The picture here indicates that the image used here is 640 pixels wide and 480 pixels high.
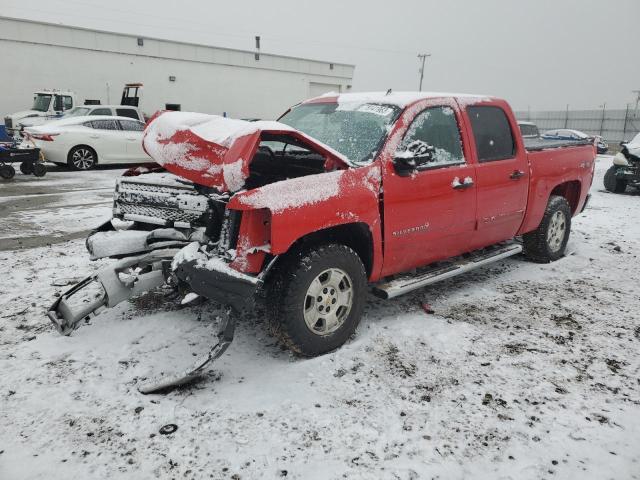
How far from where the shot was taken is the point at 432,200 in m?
3.82

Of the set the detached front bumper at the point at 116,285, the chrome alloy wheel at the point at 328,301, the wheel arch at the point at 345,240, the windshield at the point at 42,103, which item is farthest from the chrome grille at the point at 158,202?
the windshield at the point at 42,103

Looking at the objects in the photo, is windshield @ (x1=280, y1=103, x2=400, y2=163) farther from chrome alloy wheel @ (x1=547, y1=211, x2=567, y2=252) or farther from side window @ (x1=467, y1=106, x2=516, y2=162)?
chrome alloy wheel @ (x1=547, y1=211, x2=567, y2=252)

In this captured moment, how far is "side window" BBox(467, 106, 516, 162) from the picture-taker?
14.3ft

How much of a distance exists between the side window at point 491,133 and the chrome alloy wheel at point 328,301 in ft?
6.31

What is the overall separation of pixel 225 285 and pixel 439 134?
233 cm

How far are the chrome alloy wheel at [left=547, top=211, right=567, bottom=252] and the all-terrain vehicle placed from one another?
688 cm

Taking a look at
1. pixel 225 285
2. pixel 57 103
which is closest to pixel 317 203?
pixel 225 285

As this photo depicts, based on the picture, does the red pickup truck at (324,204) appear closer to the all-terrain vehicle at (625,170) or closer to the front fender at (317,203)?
the front fender at (317,203)

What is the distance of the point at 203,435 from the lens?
2533 mm

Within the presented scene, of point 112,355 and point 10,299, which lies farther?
point 10,299

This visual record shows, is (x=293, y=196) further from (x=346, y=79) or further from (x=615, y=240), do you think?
(x=346, y=79)

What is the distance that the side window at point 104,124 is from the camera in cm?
1309

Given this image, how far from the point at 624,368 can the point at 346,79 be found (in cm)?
3239

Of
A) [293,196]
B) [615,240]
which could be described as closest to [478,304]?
[293,196]
